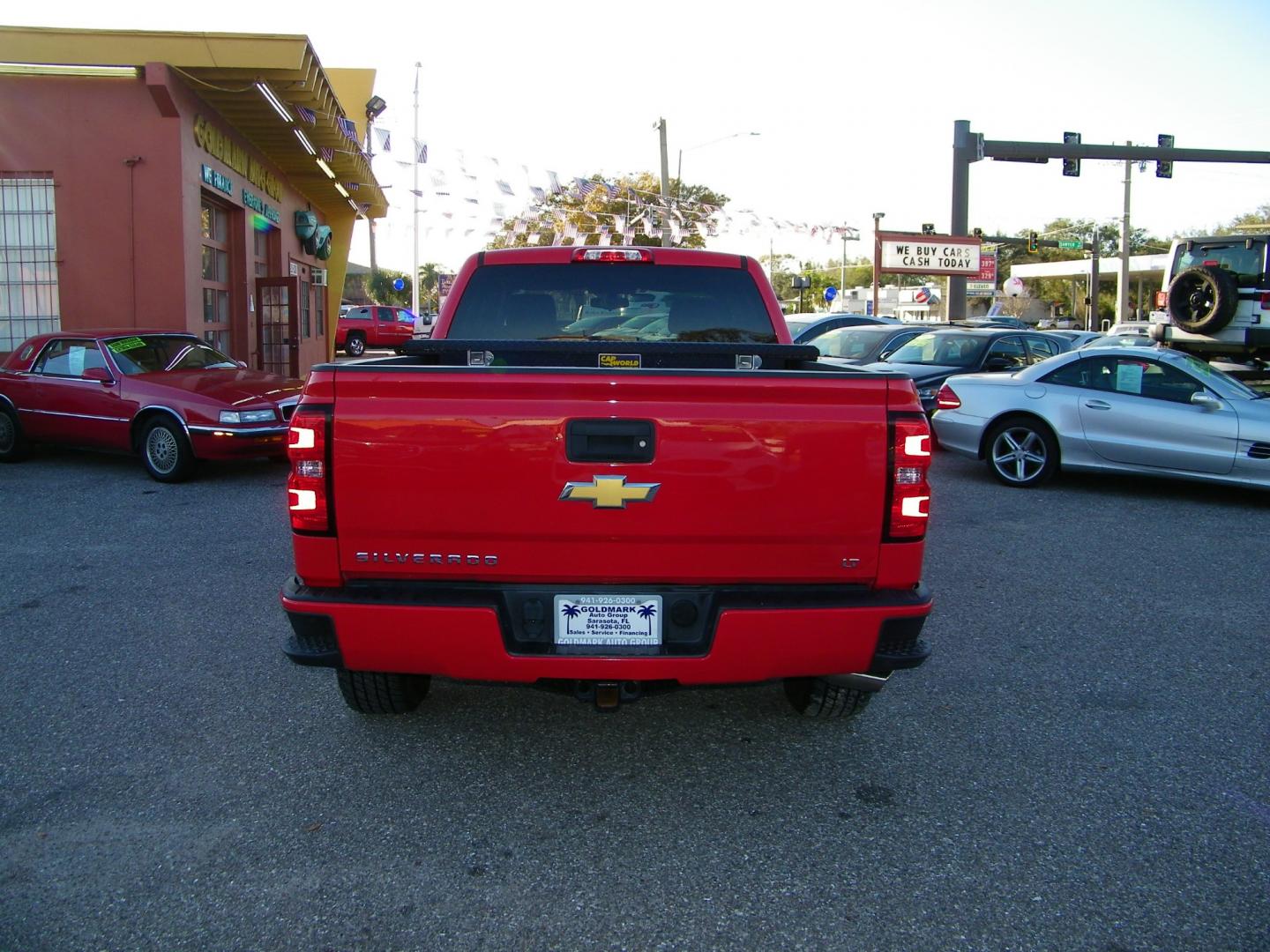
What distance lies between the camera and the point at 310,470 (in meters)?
3.10

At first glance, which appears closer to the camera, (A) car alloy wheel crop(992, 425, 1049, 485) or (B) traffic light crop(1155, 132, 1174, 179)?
(A) car alloy wheel crop(992, 425, 1049, 485)

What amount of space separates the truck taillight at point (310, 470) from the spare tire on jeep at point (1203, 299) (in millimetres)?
18557

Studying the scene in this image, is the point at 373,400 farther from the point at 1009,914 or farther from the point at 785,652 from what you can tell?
the point at 1009,914

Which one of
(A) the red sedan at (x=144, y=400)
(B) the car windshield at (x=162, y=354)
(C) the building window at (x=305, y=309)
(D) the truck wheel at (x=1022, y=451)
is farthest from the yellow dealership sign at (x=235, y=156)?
(D) the truck wheel at (x=1022, y=451)

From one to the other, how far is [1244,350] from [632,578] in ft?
60.3

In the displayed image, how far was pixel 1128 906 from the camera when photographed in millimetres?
2867

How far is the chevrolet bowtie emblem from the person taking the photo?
3055 millimetres

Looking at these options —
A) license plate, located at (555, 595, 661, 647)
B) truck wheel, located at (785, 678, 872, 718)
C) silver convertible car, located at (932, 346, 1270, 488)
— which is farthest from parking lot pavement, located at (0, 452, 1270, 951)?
silver convertible car, located at (932, 346, 1270, 488)

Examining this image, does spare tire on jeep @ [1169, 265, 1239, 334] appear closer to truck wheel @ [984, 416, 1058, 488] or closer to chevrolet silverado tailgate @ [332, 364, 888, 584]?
truck wheel @ [984, 416, 1058, 488]

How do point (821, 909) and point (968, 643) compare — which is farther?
point (968, 643)

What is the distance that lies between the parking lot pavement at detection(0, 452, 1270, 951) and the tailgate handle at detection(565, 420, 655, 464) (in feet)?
4.00

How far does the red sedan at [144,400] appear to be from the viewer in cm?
948

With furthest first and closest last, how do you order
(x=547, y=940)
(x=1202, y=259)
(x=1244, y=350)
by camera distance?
(x=1202, y=259) < (x=1244, y=350) < (x=547, y=940)

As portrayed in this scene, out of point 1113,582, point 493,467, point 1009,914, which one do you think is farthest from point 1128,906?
point 1113,582
